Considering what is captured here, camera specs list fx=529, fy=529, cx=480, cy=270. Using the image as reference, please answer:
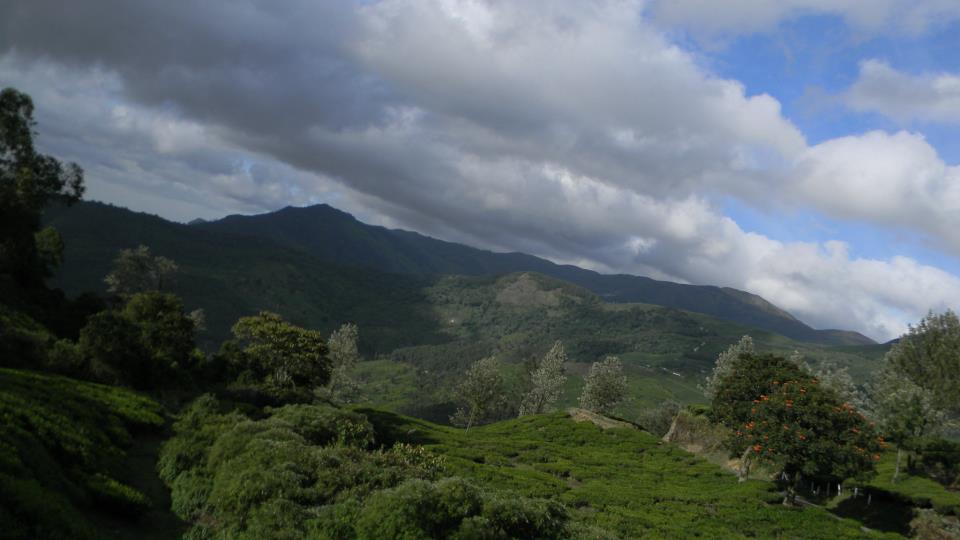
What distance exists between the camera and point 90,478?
18344 mm

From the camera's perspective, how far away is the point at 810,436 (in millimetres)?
39969

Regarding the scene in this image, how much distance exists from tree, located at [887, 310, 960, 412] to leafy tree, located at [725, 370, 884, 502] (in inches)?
1360

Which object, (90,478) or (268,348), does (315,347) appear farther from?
(90,478)

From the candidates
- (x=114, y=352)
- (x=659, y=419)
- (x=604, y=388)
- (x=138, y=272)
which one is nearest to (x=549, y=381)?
(x=604, y=388)

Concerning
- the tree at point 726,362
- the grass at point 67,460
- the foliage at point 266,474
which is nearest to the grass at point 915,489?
the tree at point 726,362

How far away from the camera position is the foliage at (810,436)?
128 ft

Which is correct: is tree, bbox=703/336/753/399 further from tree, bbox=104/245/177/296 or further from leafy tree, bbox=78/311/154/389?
A: tree, bbox=104/245/177/296

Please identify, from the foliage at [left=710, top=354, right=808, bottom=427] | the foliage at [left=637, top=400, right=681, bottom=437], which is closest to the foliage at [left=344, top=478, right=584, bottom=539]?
the foliage at [left=710, top=354, right=808, bottom=427]

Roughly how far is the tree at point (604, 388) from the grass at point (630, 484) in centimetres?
3216

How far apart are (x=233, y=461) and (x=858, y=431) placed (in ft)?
144

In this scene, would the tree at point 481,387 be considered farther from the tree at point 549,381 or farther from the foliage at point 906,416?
the foliage at point 906,416

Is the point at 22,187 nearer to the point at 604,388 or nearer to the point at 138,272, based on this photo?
the point at 138,272

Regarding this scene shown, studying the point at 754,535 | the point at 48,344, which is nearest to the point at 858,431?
the point at 754,535

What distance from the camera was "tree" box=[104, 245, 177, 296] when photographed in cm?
11450
